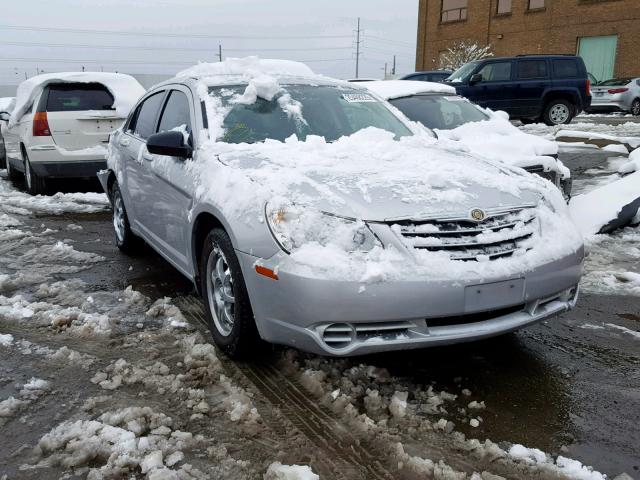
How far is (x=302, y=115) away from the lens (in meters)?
4.13

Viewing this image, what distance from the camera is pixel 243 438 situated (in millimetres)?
2590

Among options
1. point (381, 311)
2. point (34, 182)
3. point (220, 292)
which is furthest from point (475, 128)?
point (34, 182)

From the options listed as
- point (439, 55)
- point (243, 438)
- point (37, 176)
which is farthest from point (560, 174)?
point (439, 55)

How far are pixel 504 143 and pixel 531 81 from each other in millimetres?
10205

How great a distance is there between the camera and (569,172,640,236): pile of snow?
19.7 ft

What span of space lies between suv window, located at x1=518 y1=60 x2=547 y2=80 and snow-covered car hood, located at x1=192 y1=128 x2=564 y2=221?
1311 centimetres

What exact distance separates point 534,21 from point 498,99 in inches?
621

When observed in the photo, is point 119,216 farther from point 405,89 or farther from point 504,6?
point 504,6

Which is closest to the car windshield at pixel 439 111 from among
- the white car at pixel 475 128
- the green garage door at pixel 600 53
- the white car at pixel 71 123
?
the white car at pixel 475 128

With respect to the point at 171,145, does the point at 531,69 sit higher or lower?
higher

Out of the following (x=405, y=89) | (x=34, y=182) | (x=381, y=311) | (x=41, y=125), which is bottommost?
(x=34, y=182)

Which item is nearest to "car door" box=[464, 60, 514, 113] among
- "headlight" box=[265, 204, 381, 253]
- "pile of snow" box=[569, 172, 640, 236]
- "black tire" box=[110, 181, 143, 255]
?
"pile of snow" box=[569, 172, 640, 236]

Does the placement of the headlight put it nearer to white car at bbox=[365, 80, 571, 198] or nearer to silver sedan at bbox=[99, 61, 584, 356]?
silver sedan at bbox=[99, 61, 584, 356]

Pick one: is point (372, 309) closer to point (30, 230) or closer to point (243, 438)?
Answer: point (243, 438)
